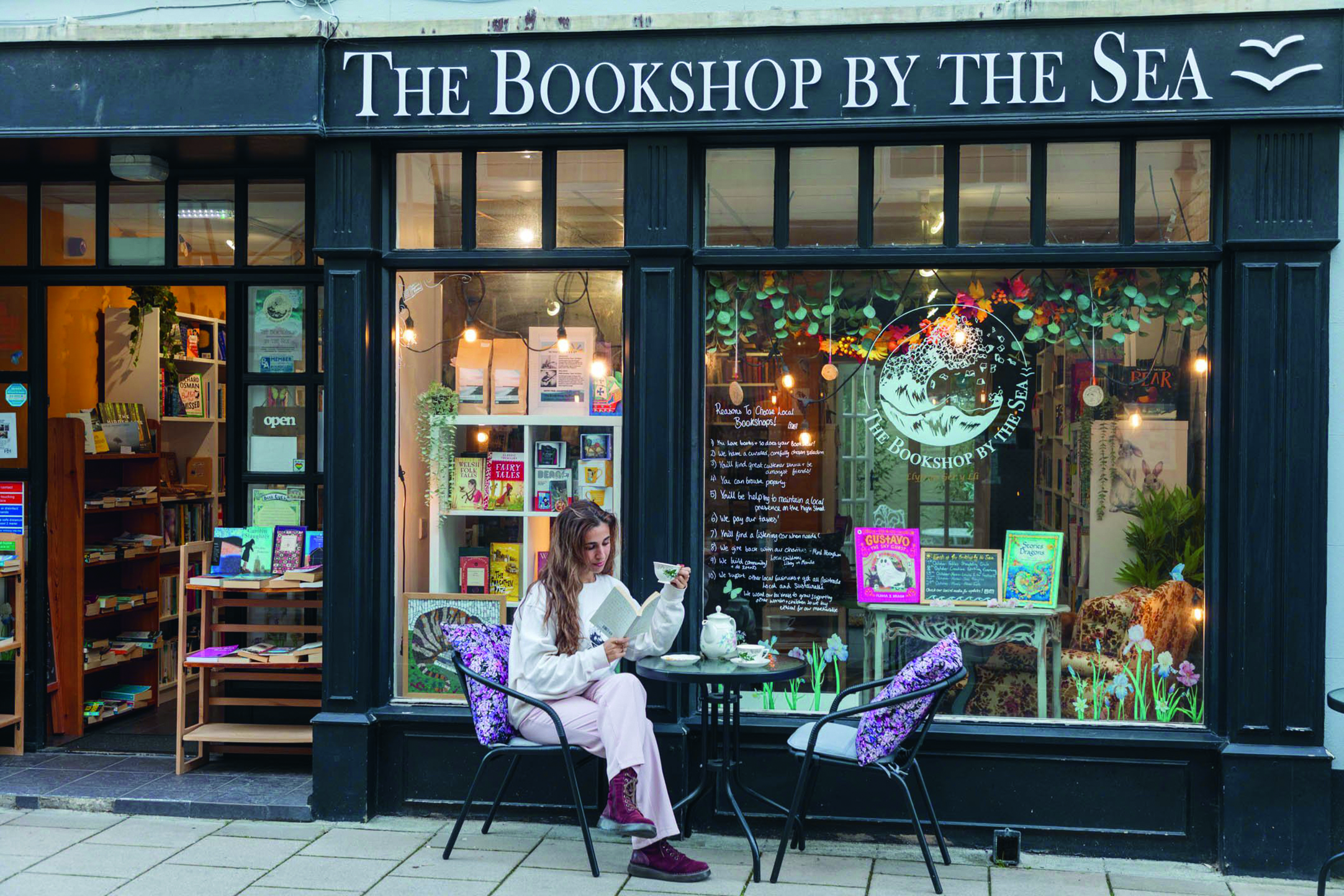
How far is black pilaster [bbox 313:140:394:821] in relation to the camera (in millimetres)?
5922

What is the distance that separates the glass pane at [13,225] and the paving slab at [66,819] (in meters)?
3.12

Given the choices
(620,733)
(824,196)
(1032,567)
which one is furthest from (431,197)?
(1032,567)

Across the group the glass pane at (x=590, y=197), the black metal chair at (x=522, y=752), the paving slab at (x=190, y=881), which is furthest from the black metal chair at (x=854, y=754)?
the glass pane at (x=590, y=197)

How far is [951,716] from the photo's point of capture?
5.78 m

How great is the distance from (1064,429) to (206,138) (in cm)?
452

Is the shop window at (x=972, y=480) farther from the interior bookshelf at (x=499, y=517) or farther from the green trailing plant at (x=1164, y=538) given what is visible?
the interior bookshelf at (x=499, y=517)

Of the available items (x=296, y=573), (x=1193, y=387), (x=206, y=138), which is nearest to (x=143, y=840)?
(x=296, y=573)

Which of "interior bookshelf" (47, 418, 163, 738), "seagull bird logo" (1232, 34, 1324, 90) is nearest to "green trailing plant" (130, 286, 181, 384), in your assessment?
"interior bookshelf" (47, 418, 163, 738)

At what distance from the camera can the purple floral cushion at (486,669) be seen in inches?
208

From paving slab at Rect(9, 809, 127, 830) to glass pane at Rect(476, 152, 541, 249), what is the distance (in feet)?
11.1

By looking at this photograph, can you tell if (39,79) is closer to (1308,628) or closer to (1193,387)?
(1193,387)

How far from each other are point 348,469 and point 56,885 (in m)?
2.18

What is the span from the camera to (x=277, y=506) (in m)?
6.80

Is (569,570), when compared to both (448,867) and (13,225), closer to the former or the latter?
(448,867)
